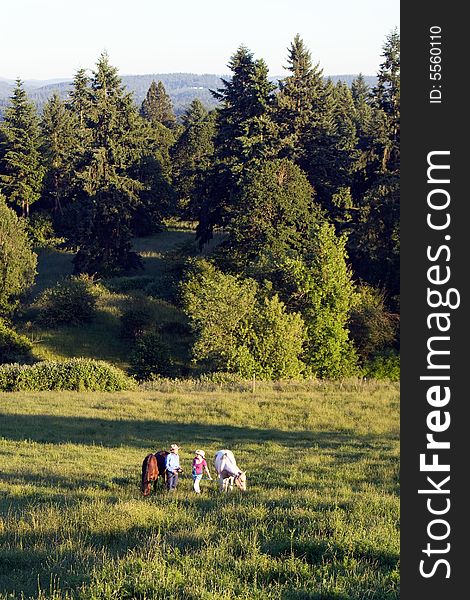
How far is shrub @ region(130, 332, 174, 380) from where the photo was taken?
4600 cm

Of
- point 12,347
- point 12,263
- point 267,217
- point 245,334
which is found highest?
point 267,217

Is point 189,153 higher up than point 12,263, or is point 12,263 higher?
point 189,153

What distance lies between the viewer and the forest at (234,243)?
44156 mm

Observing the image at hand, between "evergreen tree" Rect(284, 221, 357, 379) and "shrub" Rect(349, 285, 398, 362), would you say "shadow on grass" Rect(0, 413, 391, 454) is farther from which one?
"shrub" Rect(349, 285, 398, 362)

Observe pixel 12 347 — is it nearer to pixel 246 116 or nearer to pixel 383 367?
pixel 383 367

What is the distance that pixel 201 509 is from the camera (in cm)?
1358

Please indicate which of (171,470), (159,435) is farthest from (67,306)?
(171,470)

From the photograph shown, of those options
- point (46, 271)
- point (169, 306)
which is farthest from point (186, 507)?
point (46, 271)

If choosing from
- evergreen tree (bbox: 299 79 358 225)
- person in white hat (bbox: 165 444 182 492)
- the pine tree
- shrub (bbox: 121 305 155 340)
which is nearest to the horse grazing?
person in white hat (bbox: 165 444 182 492)

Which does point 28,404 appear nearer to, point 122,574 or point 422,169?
point 122,574

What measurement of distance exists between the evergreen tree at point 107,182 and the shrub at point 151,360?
63.5 ft

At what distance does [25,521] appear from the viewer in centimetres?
1238

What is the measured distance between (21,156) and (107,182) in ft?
54.1

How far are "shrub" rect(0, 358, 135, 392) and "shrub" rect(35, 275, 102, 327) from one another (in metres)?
14.5
